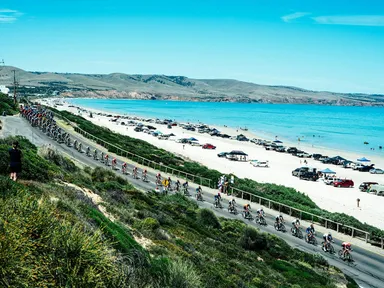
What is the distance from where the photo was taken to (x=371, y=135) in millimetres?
111562

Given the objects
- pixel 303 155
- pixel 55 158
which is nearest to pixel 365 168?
pixel 303 155

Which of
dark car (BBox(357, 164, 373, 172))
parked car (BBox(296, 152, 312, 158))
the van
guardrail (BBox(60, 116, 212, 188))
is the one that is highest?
guardrail (BBox(60, 116, 212, 188))

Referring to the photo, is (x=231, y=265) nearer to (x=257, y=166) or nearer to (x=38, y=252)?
(x=38, y=252)

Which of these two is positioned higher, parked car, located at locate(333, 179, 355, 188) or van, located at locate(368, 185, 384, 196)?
van, located at locate(368, 185, 384, 196)

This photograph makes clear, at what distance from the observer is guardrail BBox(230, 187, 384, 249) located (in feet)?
75.7

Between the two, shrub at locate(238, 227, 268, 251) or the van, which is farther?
the van

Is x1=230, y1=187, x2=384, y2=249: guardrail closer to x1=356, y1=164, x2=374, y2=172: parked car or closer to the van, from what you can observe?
the van

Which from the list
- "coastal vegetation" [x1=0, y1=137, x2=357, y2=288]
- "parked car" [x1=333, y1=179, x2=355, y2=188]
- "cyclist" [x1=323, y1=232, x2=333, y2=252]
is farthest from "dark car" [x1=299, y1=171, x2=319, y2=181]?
"cyclist" [x1=323, y1=232, x2=333, y2=252]

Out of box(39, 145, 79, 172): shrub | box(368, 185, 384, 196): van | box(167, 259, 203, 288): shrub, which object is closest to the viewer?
box(167, 259, 203, 288): shrub

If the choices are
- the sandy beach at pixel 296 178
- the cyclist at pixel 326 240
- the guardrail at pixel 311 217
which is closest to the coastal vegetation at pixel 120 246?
the cyclist at pixel 326 240

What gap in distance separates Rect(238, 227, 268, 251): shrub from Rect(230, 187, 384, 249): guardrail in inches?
269

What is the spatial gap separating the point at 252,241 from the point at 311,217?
9.72m

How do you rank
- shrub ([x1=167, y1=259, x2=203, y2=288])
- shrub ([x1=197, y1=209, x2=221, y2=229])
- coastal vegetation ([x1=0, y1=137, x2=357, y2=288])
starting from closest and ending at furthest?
coastal vegetation ([x1=0, y1=137, x2=357, y2=288]), shrub ([x1=167, y1=259, x2=203, y2=288]), shrub ([x1=197, y1=209, x2=221, y2=229])

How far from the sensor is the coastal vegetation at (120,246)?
5.48m
